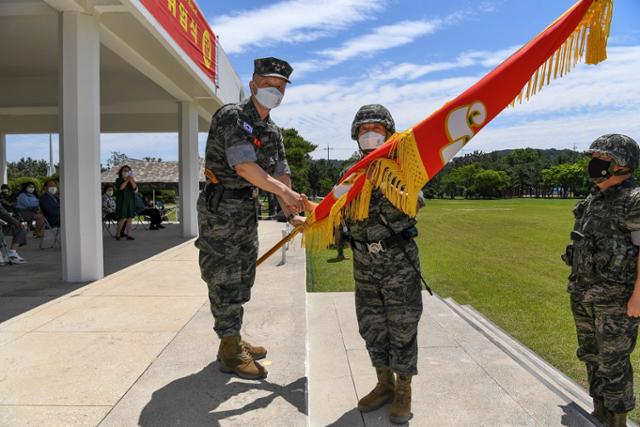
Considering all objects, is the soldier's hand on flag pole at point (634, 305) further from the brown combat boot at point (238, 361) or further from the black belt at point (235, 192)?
the black belt at point (235, 192)

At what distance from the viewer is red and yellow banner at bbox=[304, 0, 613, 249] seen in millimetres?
2469

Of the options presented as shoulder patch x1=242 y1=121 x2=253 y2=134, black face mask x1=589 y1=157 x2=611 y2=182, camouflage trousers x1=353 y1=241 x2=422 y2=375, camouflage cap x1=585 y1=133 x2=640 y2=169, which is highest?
shoulder patch x1=242 y1=121 x2=253 y2=134

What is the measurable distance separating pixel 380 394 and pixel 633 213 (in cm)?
178

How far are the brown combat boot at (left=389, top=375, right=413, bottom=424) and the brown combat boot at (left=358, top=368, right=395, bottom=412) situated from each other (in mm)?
137

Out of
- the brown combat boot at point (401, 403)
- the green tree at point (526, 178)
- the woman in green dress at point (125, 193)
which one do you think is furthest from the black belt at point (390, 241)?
the green tree at point (526, 178)

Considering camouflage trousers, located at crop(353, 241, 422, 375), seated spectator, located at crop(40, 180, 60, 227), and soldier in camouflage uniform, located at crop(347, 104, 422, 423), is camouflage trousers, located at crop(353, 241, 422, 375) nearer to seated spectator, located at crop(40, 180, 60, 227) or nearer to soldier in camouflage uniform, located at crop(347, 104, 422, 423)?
soldier in camouflage uniform, located at crop(347, 104, 422, 423)

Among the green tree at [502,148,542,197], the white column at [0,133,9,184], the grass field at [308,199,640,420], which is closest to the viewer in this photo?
the grass field at [308,199,640,420]

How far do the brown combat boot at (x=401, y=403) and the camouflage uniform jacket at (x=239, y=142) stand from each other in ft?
5.10

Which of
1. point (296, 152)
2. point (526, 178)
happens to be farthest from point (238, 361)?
point (526, 178)

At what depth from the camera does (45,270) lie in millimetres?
6602

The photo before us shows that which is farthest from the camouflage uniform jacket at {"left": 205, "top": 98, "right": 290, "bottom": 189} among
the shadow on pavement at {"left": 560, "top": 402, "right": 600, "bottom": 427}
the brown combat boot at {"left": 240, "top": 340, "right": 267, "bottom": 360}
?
the shadow on pavement at {"left": 560, "top": 402, "right": 600, "bottom": 427}

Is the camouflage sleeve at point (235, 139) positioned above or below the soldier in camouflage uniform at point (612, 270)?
above

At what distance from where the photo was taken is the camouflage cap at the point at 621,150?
2596 mm

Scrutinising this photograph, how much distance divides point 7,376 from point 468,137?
313 cm
